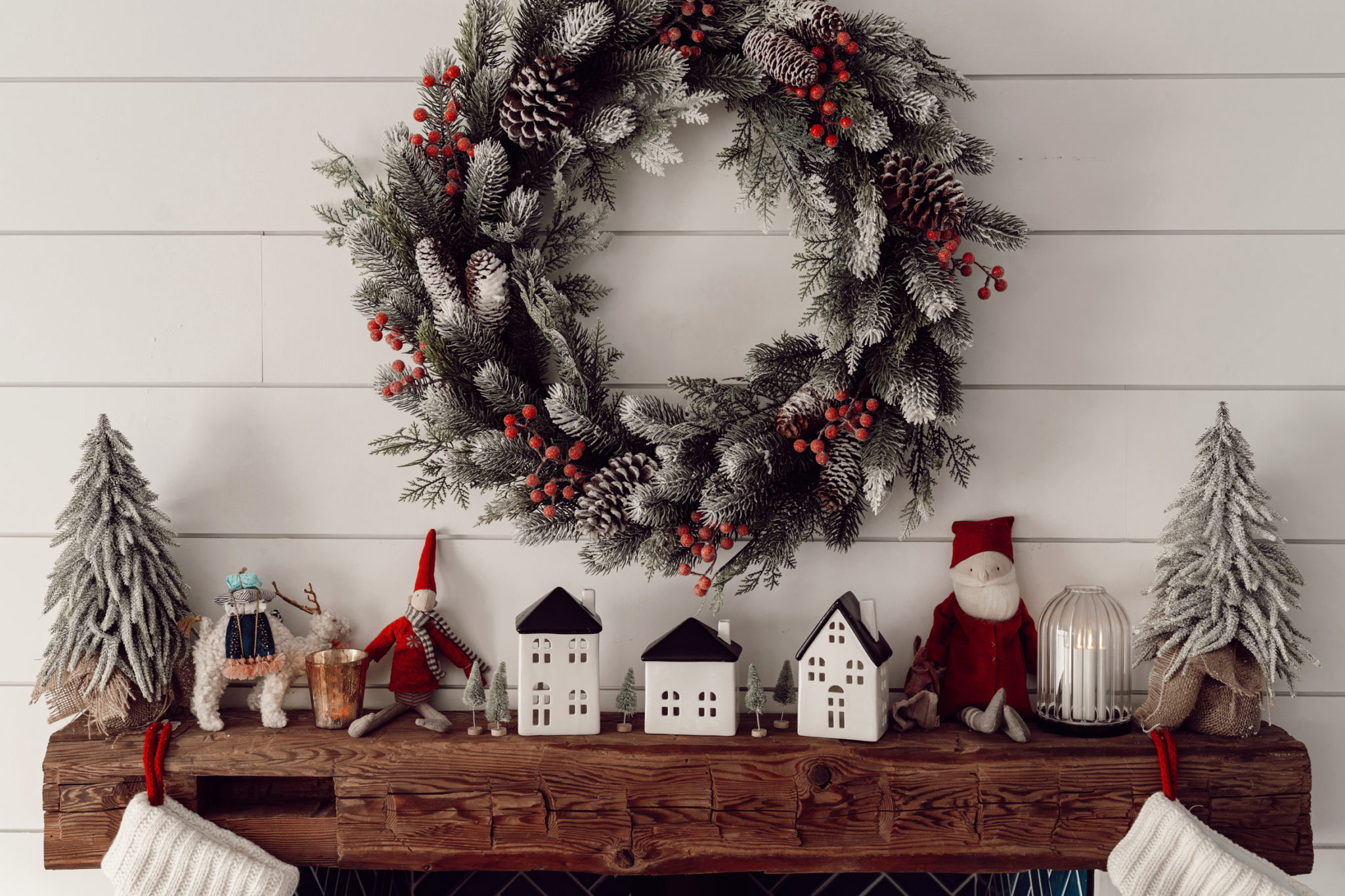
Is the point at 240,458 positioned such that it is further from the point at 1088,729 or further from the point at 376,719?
the point at 1088,729

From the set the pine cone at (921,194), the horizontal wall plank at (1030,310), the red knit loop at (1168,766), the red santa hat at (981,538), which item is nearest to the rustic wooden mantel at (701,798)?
the red knit loop at (1168,766)

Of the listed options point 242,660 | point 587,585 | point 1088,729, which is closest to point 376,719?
point 242,660

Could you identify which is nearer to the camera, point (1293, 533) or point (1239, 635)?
point (1239, 635)

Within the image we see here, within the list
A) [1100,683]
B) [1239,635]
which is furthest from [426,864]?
[1239,635]

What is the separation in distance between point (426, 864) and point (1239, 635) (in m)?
1.02

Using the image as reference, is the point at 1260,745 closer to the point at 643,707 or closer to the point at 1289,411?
the point at 1289,411

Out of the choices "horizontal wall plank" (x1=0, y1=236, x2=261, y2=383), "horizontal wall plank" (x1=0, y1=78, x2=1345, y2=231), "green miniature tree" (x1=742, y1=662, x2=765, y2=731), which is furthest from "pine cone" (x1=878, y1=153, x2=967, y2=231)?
"horizontal wall plank" (x1=0, y1=236, x2=261, y2=383)

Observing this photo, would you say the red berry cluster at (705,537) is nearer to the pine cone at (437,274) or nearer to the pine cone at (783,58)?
the pine cone at (437,274)

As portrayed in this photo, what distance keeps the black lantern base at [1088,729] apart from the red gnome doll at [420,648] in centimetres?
75

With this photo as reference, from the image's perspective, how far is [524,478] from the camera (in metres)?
1.07

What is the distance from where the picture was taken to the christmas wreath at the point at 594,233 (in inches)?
40.2

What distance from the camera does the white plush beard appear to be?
108 centimetres

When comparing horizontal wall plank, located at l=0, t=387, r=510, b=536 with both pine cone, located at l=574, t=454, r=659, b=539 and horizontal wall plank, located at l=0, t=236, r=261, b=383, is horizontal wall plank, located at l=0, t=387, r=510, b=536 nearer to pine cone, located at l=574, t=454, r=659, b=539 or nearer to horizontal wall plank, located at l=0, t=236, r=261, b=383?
horizontal wall plank, located at l=0, t=236, r=261, b=383

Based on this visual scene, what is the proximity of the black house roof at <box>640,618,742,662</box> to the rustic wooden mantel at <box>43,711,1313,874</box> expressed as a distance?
0.10 meters
